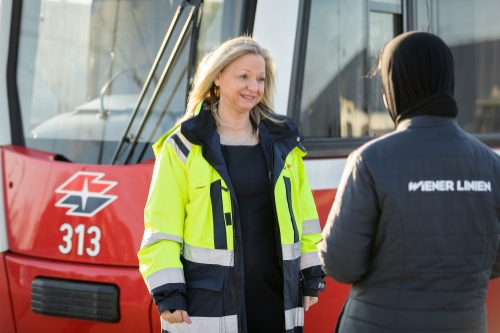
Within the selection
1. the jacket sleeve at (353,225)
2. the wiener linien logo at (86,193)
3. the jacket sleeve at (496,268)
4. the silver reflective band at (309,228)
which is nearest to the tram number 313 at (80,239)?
the wiener linien logo at (86,193)

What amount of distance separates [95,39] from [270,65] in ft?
4.55

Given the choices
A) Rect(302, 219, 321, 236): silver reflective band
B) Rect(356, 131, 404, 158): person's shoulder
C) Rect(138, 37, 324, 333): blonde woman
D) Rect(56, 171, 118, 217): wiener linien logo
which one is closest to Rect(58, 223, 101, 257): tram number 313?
Rect(56, 171, 118, 217): wiener linien logo

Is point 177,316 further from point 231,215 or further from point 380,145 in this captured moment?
point 380,145

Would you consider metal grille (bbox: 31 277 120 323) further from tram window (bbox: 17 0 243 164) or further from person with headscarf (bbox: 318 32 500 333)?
person with headscarf (bbox: 318 32 500 333)

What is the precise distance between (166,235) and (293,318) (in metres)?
0.57

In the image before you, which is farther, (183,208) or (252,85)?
(252,85)

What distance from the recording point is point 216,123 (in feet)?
8.75

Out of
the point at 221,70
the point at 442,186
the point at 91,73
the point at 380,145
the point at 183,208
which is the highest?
the point at 91,73

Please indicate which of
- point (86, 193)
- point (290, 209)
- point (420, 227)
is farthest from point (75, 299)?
point (420, 227)

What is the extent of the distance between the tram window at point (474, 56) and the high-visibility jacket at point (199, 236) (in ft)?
5.57

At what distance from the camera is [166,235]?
244cm

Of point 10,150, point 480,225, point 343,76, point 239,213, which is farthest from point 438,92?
point 10,150

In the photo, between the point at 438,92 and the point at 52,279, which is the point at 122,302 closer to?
the point at 52,279

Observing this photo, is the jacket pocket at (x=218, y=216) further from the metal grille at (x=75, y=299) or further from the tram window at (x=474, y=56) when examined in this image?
the tram window at (x=474, y=56)
